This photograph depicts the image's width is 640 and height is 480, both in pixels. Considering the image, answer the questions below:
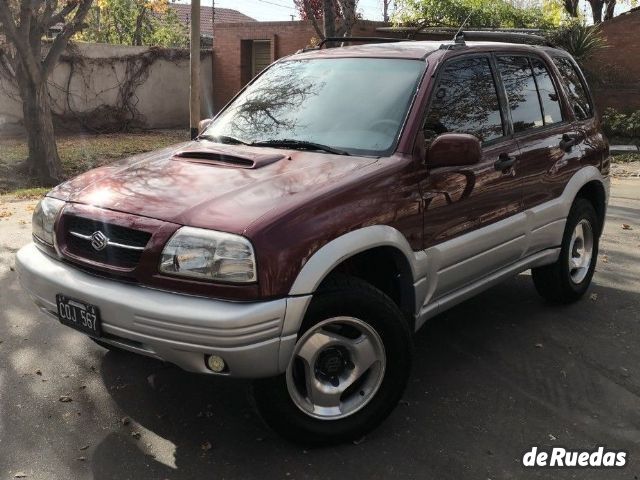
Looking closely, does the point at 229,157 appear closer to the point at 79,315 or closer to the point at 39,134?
the point at 79,315

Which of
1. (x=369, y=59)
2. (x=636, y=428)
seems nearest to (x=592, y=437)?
(x=636, y=428)

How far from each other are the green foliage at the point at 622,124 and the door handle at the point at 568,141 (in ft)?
42.6

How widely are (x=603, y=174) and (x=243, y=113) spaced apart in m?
2.84

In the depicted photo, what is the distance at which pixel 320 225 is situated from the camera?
292cm

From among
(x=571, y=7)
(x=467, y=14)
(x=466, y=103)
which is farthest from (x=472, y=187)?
(x=571, y=7)

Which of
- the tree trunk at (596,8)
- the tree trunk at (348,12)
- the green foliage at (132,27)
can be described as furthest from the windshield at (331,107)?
the tree trunk at (596,8)

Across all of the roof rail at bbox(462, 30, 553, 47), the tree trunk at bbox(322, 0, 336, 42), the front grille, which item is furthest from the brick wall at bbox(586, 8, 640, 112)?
the front grille

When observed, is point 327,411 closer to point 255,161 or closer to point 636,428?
point 255,161

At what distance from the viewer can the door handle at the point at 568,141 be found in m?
4.68

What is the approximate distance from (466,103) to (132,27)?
23.8 m

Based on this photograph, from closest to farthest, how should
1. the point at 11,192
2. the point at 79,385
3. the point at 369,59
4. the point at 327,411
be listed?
the point at 327,411, the point at 79,385, the point at 369,59, the point at 11,192

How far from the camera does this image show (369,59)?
13.4 feet

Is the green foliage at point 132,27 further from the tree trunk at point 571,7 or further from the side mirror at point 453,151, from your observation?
the side mirror at point 453,151

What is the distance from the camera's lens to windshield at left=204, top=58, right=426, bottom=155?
364cm
